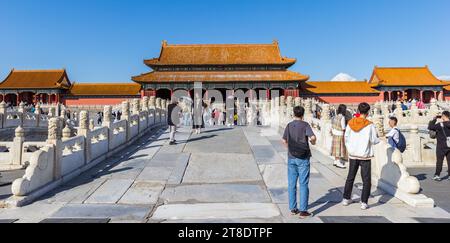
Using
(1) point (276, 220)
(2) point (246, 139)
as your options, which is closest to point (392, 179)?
(1) point (276, 220)

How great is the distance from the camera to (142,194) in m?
→ 5.67

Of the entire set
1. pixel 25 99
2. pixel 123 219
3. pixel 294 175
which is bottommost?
pixel 123 219

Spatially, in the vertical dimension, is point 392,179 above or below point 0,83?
below

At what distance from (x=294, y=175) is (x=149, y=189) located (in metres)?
2.77

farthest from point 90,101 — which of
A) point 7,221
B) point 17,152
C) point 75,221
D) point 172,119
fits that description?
point 75,221

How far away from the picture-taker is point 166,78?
3681 centimetres

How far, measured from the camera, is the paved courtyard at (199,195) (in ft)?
14.7

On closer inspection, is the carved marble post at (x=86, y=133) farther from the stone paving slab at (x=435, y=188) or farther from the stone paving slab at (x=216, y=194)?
the stone paving slab at (x=435, y=188)

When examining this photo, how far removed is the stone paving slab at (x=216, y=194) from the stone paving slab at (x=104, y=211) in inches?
23.1

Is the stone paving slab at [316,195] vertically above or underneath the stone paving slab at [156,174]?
underneath

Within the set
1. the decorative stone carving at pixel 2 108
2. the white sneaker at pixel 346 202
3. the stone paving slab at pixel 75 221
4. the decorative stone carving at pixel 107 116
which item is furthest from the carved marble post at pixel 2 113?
the white sneaker at pixel 346 202

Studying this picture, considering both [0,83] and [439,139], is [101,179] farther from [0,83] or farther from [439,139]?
[0,83]

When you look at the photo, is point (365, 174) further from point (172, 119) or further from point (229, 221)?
point (172, 119)
